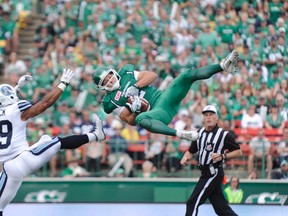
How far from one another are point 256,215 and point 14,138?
12.1ft

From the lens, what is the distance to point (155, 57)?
63.4 ft

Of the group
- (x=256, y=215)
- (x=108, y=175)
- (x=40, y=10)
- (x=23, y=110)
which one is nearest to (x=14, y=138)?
(x=23, y=110)

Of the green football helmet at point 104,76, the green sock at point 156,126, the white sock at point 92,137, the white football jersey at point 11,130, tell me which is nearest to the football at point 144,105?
the green football helmet at point 104,76

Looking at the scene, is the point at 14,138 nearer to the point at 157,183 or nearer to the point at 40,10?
the point at 157,183

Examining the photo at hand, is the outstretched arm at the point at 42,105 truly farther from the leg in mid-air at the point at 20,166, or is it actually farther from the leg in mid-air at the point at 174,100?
the leg in mid-air at the point at 174,100

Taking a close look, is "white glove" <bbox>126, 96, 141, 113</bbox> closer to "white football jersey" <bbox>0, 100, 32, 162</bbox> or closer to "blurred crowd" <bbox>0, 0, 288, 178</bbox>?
"white football jersey" <bbox>0, 100, 32, 162</bbox>

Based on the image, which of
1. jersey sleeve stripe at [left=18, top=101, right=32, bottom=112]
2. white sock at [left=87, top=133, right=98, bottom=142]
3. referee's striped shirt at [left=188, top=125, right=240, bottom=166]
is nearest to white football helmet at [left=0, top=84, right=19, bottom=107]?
jersey sleeve stripe at [left=18, top=101, right=32, bottom=112]

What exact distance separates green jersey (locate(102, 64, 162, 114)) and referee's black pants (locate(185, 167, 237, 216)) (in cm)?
119

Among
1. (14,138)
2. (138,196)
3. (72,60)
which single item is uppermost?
(72,60)

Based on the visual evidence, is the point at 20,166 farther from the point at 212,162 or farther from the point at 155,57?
the point at 155,57

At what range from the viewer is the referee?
41.7 feet

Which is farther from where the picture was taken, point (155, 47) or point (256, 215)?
point (155, 47)

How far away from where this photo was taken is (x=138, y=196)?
55.2ft

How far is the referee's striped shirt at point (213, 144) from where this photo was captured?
12.7 meters
